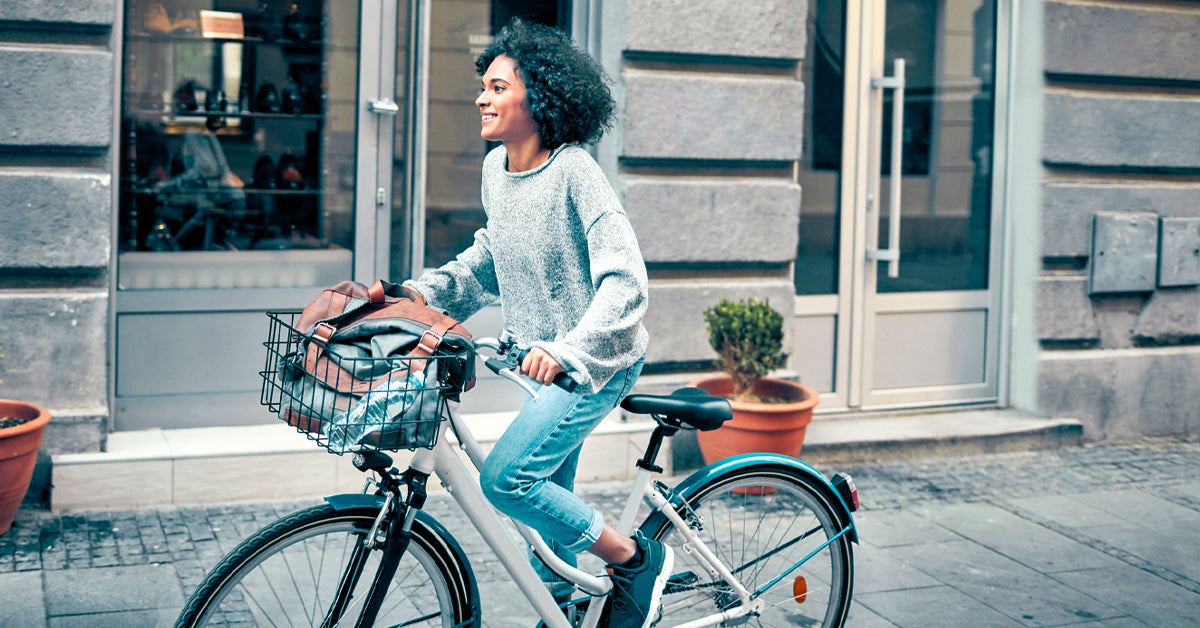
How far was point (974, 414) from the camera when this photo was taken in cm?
753

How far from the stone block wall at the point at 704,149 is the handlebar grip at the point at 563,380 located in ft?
11.3

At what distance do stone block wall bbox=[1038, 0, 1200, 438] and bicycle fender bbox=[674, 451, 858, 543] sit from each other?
395 centimetres

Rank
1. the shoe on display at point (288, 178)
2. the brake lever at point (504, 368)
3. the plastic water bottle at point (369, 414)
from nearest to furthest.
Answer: the plastic water bottle at point (369, 414)
the brake lever at point (504, 368)
the shoe on display at point (288, 178)

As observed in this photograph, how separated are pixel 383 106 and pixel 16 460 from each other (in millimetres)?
2243

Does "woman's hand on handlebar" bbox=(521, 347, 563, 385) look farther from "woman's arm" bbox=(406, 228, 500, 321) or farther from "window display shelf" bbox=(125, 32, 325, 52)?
"window display shelf" bbox=(125, 32, 325, 52)

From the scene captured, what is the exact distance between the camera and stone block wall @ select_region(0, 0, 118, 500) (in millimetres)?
5477

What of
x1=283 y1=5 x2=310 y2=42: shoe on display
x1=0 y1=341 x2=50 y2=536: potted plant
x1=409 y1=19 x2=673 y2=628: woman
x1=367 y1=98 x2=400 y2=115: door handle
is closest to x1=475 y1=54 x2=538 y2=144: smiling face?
x1=409 y1=19 x2=673 y2=628: woman

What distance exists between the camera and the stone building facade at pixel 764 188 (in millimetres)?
5551

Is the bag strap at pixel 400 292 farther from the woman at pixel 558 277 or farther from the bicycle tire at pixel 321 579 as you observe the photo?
the bicycle tire at pixel 321 579

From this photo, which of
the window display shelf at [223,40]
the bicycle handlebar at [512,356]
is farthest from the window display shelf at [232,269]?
the bicycle handlebar at [512,356]

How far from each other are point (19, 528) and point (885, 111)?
182 inches

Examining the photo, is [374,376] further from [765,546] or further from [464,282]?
[765,546]

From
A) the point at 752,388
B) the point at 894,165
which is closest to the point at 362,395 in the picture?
the point at 752,388

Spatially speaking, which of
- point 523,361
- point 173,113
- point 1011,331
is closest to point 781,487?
point 523,361
